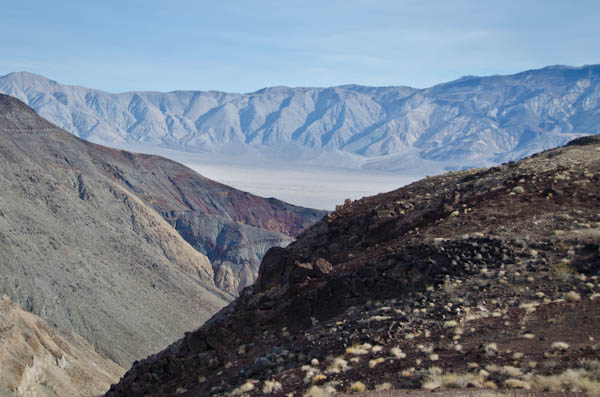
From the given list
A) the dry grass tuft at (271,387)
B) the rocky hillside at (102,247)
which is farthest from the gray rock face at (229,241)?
the dry grass tuft at (271,387)

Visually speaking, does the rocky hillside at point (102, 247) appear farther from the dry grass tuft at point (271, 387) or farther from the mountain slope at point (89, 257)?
the dry grass tuft at point (271, 387)

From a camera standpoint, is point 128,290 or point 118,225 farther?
point 118,225

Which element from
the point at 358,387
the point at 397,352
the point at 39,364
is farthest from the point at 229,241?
the point at 358,387

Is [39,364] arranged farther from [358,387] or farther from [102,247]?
[102,247]

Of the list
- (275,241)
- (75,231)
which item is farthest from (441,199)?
(275,241)

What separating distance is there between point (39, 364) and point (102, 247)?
109ft

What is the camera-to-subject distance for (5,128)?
90.8 m

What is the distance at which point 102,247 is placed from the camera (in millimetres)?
67438

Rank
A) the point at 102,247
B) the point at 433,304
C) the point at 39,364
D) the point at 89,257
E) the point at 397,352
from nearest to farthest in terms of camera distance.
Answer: the point at 397,352
the point at 433,304
the point at 39,364
the point at 89,257
the point at 102,247

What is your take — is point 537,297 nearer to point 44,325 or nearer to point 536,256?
point 536,256

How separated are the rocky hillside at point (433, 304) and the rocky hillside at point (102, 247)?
118 feet

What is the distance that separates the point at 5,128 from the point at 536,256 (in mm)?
94793

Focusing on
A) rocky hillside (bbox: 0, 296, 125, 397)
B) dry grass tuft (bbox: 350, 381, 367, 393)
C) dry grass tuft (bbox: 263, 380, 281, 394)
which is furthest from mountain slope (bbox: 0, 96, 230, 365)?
dry grass tuft (bbox: 350, 381, 367, 393)

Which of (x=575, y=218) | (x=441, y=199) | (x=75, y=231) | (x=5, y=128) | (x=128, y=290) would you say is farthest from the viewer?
(x=5, y=128)
